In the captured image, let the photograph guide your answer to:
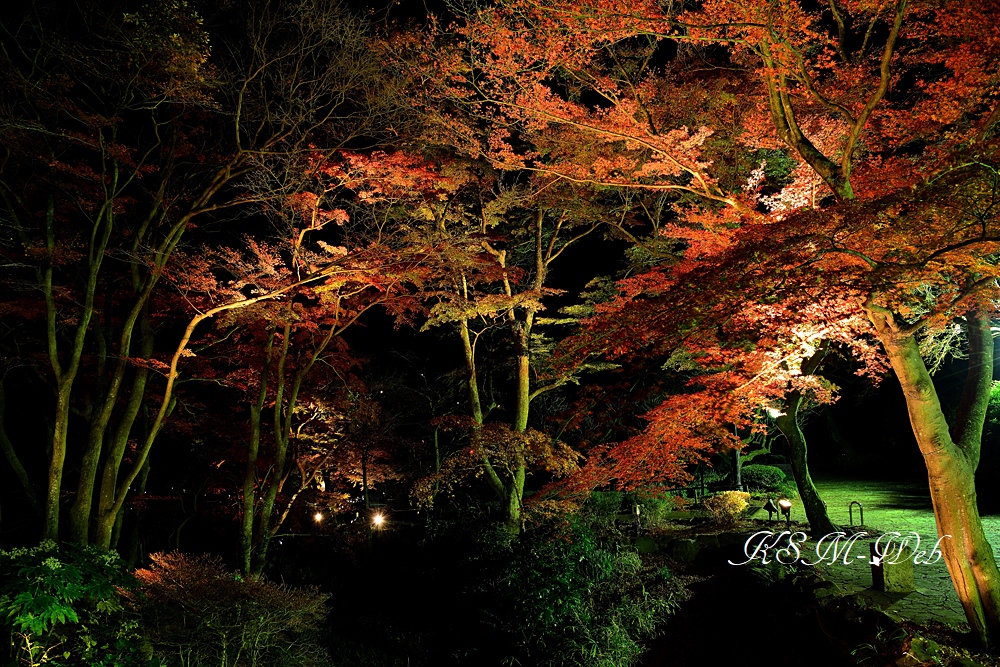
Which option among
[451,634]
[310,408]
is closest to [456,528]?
[451,634]

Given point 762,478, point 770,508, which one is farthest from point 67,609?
point 762,478

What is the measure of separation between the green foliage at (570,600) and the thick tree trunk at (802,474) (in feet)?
11.7

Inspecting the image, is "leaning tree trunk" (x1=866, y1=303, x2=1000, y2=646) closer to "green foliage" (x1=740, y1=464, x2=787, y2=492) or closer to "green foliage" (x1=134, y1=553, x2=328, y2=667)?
"green foliage" (x1=134, y1=553, x2=328, y2=667)

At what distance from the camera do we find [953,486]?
570 centimetres

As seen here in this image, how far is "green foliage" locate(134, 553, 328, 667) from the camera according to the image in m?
5.22

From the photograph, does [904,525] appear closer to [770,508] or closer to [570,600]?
[770,508]

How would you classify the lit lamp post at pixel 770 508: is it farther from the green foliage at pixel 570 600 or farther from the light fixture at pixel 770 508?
the green foliage at pixel 570 600

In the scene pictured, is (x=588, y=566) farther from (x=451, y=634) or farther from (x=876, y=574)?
(x=876, y=574)

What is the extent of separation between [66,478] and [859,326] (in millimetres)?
16309

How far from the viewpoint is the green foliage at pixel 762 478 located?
18562 mm

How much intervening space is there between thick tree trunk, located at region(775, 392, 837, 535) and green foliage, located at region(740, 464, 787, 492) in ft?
24.0

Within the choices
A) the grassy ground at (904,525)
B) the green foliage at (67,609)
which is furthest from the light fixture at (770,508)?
the green foliage at (67,609)

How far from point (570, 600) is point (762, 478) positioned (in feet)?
45.9

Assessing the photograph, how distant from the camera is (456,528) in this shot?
1138 cm
